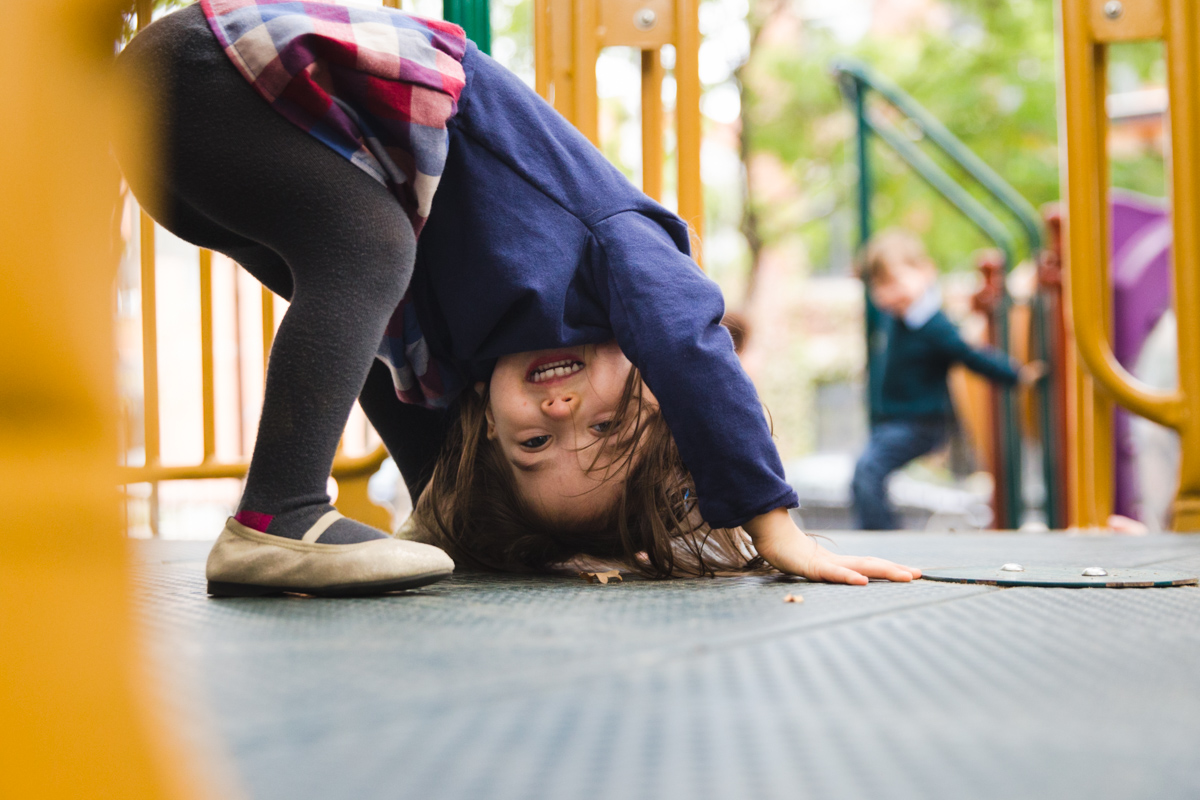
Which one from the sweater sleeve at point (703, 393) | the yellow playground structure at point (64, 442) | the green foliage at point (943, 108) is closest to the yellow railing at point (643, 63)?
the sweater sleeve at point (703, 393)

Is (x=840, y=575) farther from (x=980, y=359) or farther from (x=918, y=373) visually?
(x=918, y=373)

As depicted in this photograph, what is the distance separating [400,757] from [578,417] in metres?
0.99

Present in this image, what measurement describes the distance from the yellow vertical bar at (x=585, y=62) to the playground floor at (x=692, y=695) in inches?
58.7

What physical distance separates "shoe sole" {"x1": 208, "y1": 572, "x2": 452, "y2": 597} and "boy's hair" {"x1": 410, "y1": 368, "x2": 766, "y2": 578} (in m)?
0.40

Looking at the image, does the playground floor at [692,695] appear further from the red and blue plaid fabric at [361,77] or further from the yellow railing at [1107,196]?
the yellow railing at [1107,196]

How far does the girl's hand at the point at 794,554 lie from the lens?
1343 millimetres

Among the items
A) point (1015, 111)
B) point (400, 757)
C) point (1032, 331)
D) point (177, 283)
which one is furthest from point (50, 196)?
point (1015, 111)

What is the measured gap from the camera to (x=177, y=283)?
3.48 metres

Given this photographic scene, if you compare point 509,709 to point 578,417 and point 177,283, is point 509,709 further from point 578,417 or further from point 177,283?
point 177,283

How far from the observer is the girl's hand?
1.34 metres

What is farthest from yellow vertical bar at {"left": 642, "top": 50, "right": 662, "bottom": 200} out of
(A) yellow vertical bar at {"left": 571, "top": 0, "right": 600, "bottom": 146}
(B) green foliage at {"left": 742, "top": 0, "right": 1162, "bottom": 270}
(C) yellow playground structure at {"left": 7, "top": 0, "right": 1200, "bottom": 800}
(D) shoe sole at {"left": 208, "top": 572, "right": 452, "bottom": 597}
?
(B) green foliage at {"left": 742, "top": 0, "right": 1162, "bottom": 270}

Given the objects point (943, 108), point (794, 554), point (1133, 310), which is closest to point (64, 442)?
point (794, 554)

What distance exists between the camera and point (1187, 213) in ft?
8.25

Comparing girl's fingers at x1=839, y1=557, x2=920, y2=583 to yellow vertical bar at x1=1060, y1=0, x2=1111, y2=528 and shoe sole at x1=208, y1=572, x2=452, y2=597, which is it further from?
yellow vertical bar at x1=1060, y1=0, x2=1111, y2=528
